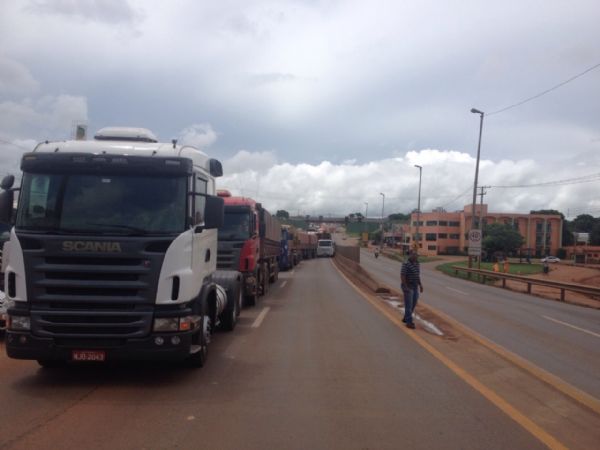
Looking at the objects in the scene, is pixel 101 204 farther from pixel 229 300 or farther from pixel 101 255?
pixel 229 300

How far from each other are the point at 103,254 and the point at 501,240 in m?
85.1

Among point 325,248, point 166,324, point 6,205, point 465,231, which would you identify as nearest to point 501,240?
point 465,231

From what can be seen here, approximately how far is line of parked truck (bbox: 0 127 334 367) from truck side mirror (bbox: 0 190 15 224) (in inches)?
0.5

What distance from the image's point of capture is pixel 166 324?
716cm

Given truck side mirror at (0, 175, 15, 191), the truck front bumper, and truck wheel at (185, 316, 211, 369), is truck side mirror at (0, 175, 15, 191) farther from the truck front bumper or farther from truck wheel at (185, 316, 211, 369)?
truck wheel at (185, 316, 211, 369)

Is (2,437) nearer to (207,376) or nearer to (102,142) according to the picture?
(207,376)

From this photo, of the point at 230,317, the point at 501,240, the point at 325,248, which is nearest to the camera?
the point at 230,317

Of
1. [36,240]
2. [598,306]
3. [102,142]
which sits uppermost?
[102,142]

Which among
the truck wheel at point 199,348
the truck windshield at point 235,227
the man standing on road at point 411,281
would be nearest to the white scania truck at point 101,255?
the truck wheel at point 199,348

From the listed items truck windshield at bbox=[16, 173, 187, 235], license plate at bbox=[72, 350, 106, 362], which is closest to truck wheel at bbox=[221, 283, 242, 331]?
truck windshield at bbox=[16, 173, 187, 235]

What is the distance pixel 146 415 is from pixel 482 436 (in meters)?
3.43

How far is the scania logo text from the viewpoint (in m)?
6.96

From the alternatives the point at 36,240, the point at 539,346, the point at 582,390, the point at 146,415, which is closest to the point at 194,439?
the point at 146,415

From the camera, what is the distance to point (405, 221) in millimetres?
145750
